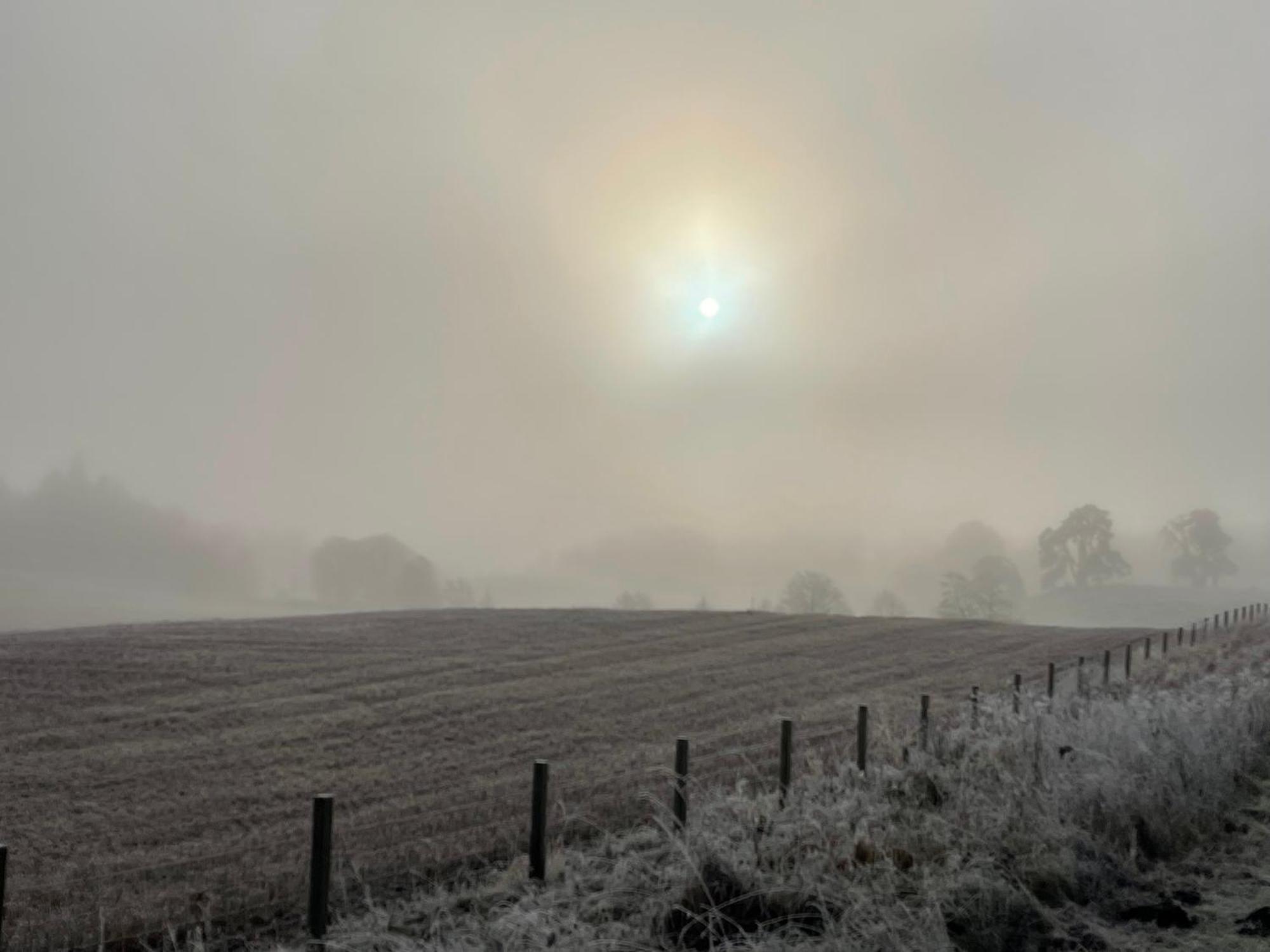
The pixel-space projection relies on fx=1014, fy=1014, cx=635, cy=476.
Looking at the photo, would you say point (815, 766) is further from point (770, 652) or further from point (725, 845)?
point (770, 652)

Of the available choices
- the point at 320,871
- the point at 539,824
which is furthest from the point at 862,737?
the point at 320,871

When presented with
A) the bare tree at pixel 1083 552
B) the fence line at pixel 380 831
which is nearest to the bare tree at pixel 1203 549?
the bare tree at pixel 1083 552

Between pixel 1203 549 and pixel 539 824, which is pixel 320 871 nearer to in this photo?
pixel 539 824

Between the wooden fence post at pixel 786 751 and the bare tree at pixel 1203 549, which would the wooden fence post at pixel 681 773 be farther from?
the bare tree at pixel 1203 549

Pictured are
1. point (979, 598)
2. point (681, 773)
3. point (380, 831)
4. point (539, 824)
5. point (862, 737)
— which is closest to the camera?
point (539, 824)

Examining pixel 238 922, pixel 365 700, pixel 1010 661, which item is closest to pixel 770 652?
pixel 1010 661

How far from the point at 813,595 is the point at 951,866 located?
10603 centimetres

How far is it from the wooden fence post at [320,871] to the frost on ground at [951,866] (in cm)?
21

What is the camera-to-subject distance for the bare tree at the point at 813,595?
110375mm

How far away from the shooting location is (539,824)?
10125 mm

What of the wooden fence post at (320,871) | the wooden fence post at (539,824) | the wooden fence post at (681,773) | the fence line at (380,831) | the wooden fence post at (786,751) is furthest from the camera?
the wooden fence post at (786,751)

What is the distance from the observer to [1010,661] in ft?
119

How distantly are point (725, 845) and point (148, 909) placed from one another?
6871 millimetres

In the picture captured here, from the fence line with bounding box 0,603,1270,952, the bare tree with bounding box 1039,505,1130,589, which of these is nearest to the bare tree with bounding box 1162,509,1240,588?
the bare tree with bounding box 1039,505,1130,589
